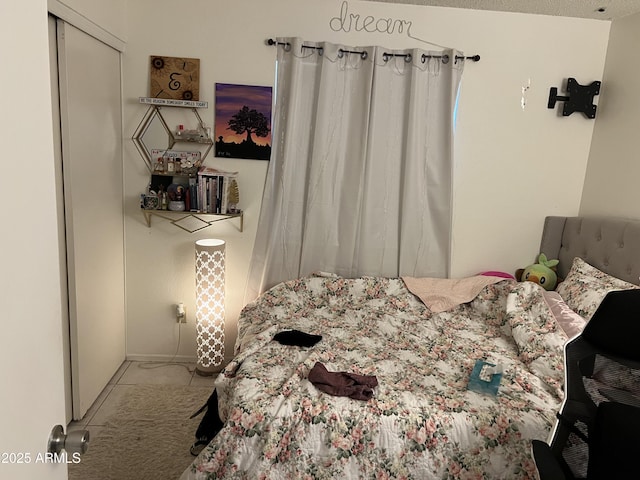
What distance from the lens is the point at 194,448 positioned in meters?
2.33

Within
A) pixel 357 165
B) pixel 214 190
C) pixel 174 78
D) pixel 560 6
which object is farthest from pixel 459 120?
pixel 174 78

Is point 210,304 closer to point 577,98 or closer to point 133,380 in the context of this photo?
point 133,380

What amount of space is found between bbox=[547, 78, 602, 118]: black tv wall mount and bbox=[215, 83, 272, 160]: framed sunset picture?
1.91m

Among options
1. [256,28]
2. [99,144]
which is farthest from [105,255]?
[256,28]

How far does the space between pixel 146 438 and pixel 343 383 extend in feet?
3.91

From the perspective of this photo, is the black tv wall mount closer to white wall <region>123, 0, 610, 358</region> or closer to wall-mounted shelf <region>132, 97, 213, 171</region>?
white wall <region>123, 0, 610, 358</region>

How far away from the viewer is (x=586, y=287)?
8.61ft

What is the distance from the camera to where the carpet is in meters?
2.18

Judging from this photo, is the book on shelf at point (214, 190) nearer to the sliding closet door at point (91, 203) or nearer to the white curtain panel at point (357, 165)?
the white curtain panel at point (357, 165)

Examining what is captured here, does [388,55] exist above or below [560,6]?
below

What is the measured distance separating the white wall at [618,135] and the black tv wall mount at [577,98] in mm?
64

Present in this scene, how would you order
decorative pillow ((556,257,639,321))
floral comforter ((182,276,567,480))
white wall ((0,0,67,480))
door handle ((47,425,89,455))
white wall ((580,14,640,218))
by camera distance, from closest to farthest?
1. white wall ((0,0,67,480))
2. door handle ((47,425,89,455))
3. floral comforter ((182,276,567,480))
4. decorative pillow ((556,257,639,321))
5. white wall ((580,14,640,218))

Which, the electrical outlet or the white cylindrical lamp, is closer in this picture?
the white cylindrical lamp

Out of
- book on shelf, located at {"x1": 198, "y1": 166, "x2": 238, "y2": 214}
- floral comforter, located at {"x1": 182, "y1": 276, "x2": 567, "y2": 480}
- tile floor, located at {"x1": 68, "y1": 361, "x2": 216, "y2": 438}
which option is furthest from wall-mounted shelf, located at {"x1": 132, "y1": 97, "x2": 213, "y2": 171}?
tile floor, located at {"x1": 68, "y1": 361, "x2": 216, "y2": 438}
